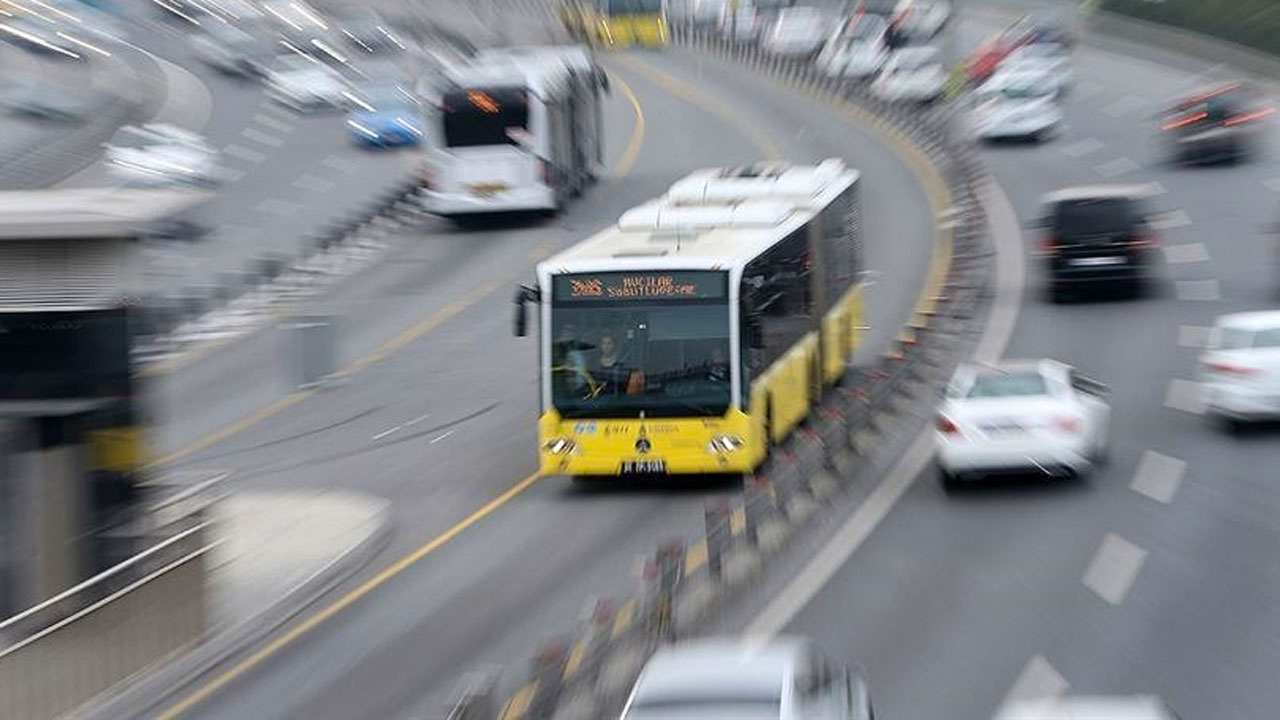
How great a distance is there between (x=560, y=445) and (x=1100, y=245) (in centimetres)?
1673

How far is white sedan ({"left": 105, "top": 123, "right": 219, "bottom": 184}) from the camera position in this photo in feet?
187

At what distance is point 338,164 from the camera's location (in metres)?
61.9

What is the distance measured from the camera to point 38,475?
18984mm

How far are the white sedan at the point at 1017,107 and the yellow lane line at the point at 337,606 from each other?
118 ft

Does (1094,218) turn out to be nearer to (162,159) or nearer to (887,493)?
(887,493)

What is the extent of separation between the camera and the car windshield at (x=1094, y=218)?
3997 cm

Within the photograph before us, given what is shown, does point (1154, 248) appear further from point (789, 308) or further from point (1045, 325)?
point (789, 308)

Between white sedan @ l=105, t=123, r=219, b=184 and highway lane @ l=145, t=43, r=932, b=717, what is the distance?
10107 mm

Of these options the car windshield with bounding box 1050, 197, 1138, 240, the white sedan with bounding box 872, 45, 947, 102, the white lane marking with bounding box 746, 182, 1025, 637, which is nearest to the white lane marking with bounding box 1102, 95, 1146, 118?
the white sedan with bounding box 872, 45, 947, 102

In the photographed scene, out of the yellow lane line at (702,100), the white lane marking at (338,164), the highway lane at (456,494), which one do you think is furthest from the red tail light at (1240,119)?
the white lane marking at (338,164)

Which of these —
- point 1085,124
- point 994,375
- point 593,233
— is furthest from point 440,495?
point 1085,124

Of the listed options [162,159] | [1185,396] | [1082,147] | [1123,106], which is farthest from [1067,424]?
[1123,106]

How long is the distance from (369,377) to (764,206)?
31.9ft

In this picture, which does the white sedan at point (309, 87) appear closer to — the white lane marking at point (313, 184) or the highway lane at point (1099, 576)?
the white lane marking at point (313, 184)
